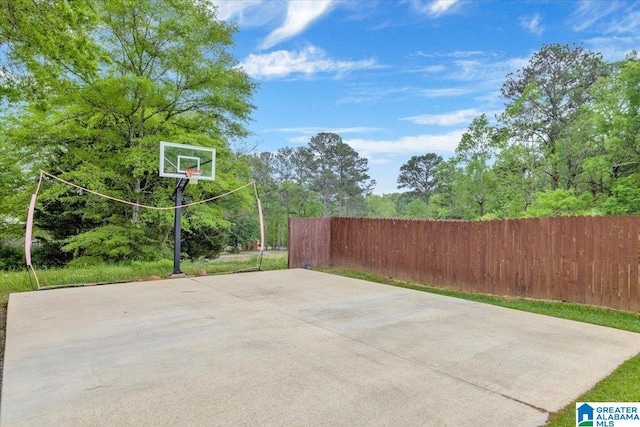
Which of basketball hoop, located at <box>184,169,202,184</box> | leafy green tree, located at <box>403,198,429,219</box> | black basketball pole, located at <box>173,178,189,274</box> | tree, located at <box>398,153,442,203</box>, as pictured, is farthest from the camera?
tree, located at <box>398,153,442,203</box>

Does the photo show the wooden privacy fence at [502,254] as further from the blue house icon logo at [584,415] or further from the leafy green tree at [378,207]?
the leafy green tree at [378,207]

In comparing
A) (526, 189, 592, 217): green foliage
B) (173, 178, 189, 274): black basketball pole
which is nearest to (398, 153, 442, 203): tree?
(526, 189, 592, 217): green foliage

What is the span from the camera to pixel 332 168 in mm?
32438

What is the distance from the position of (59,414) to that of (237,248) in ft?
98.2

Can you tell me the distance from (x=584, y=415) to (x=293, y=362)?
A: 1.81 m

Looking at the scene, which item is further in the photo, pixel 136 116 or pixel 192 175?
pixel 136 116

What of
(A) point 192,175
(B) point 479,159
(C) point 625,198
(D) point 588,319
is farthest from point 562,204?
(A) point 192,175

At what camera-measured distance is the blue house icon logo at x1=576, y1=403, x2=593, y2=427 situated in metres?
1.92

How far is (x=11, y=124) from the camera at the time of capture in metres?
9.52

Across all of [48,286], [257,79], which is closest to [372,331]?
[48,286]

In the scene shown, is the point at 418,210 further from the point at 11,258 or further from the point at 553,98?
the point at 11,258

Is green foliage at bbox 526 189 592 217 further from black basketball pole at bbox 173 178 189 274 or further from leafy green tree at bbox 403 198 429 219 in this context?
leafy green tree at bbox 403 198 429 219

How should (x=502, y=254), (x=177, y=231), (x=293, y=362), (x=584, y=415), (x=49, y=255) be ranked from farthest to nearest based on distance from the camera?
(x=49, y=255) < (x=177, y=231) < (x=502, y=254) < (x=293, y=362) < (x=584, y=415)

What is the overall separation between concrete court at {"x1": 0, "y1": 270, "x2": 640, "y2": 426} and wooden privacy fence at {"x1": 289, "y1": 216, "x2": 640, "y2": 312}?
3.60 feet
